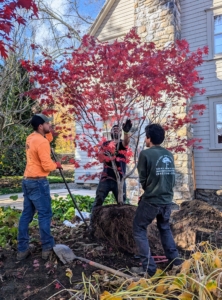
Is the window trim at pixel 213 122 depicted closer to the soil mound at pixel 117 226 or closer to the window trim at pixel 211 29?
the window trim at pixel 211 29

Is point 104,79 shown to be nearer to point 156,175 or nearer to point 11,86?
point 156,175

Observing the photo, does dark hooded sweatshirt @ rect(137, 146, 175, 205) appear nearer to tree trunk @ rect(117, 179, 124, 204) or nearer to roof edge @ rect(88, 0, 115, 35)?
tree trunk @ rect(117, 179, 124, 204)

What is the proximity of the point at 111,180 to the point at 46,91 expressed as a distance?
1.65m

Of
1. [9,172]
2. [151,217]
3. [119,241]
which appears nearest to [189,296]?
[151,217]

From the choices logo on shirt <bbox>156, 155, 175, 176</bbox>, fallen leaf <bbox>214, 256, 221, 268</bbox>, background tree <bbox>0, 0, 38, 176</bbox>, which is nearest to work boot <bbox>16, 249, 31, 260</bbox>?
logo on shirt <bbox>156, 155, 175, 176</bbox>

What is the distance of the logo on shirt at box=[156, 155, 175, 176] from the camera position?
2.93 meters

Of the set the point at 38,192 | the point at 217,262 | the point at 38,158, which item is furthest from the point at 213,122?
the point at 217,262

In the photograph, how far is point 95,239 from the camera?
3965 mm

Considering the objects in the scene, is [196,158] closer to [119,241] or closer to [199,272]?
[119,241]

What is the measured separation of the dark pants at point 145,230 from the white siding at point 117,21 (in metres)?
8.25

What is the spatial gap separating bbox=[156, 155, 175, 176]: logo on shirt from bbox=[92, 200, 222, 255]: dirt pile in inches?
42.7

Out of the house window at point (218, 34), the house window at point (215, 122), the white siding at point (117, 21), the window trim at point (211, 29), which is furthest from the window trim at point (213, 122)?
the white siding at point (117, 21)

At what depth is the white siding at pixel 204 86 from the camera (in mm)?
8227

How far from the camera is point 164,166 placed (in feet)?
9.70
